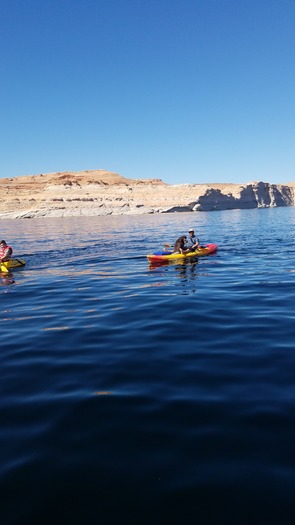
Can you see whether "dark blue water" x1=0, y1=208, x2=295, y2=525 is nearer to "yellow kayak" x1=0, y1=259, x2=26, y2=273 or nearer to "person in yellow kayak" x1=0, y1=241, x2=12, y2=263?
"yellow kayak" x1=0, y1=259, x2=26, y2=273

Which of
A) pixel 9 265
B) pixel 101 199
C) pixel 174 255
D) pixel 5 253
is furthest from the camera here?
pixel 101 199

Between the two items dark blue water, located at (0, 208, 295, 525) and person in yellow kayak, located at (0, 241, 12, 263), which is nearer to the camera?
dark blue water, located at (0, 208, 295, 525)

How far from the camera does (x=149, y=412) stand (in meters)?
4.18

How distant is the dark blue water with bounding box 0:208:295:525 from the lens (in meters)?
2.84

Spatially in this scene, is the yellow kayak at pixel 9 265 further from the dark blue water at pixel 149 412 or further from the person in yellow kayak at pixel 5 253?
the dark blue water at pixel 149 412

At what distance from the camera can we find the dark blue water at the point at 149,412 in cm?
284

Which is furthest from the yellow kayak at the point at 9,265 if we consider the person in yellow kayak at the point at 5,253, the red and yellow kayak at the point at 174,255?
the red and yellow kayak at the point at 174,255

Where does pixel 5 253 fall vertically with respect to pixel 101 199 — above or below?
below

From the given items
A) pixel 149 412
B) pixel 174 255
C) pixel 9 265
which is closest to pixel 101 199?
pixel 9 265

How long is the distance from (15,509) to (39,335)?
4556 mm

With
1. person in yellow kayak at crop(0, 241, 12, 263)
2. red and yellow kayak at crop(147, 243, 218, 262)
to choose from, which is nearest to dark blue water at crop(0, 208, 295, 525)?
red and yellow kayak at crop(147, 243, 218, 262)

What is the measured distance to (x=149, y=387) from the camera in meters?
4.81

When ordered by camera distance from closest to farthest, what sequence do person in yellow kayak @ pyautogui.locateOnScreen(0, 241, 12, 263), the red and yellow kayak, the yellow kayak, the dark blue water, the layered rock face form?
1. the dark blue water
2. the yellow kayak
3. person in yellow kayak @ pyautogui.locateOnScreen(0, 241, 12, 263)
4. the red and yellow kayak
5. the layered rock face

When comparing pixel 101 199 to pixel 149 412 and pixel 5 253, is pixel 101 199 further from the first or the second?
pixel 149 412
